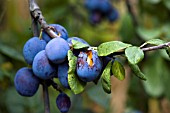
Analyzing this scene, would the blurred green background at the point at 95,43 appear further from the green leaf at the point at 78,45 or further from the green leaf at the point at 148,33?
the green leaf at the point at 78,45

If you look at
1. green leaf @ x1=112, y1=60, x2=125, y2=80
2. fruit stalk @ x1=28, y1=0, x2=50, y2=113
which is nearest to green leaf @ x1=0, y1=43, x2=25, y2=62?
fruit stalk @ x1=28, y1=0, x2=50, y2=113

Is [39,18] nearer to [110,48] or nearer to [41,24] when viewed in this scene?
[41,24]

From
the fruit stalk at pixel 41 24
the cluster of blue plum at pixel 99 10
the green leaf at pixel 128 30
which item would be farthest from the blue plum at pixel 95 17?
the fruit stalk at pixel 41 24

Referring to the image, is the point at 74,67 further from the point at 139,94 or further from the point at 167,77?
the point at 139,94

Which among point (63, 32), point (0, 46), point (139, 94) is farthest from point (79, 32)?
point (63, 32)

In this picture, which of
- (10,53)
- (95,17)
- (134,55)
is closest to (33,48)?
(134,55)

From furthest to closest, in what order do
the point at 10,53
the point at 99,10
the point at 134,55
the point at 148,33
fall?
1. the point at 99,10
2. the point at 148,33
3. the point at 10,53
4. the point at 134,55
